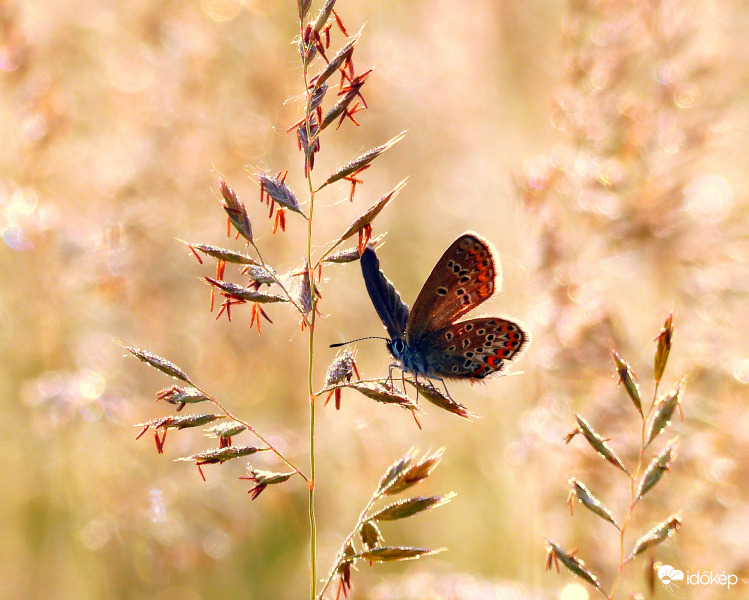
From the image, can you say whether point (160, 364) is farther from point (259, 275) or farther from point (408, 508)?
point (408, 508)

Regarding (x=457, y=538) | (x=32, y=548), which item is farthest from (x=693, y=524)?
(x=32, y=548)

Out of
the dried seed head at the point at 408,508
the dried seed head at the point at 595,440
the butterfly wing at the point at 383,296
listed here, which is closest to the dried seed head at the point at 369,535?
the dried seed head at the point at 408,508

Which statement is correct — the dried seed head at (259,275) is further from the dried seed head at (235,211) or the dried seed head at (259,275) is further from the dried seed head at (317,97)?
the dried seed head at (317,97)

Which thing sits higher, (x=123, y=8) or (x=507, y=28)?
(x=507, y=28)

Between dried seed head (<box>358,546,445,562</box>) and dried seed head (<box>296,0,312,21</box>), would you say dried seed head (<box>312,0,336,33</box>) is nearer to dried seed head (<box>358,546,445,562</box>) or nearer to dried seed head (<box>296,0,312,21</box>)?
dried seed head (<box>296,0,312,21</box>)

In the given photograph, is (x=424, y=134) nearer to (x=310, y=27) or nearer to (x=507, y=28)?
(x=507, y=28)

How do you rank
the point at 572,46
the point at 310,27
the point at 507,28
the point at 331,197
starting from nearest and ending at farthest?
the point at 310,27
the point at 572,46
the point at 331,197
the point at 507,28
